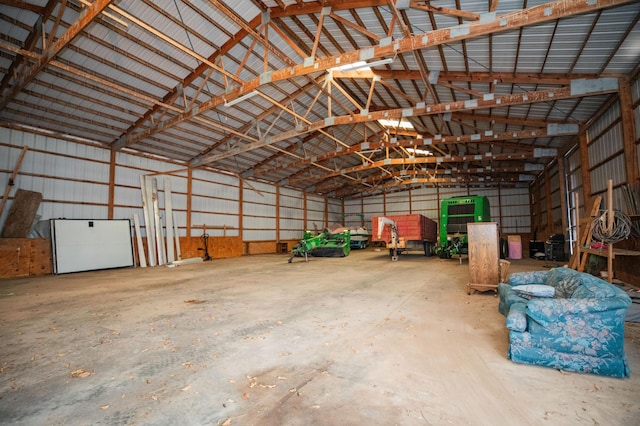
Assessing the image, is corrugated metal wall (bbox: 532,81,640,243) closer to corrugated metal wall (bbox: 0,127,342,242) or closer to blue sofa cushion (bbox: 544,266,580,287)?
blue sofa cushion (bbox: 544,266,580,287)

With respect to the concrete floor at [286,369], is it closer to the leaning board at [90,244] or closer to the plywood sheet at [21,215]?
the leaning board at [90,244]

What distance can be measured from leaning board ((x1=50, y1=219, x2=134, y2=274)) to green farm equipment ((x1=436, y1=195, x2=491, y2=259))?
14.2 m

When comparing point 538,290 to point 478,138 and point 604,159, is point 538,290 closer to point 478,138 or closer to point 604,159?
point 604,159

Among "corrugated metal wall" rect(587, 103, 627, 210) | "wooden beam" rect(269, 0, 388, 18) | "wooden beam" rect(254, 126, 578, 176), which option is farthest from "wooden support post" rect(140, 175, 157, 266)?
"corrugated metal wall" rect(587, 103, 627, 210)

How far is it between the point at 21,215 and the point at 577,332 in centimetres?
1513

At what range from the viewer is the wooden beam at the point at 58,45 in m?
6.08

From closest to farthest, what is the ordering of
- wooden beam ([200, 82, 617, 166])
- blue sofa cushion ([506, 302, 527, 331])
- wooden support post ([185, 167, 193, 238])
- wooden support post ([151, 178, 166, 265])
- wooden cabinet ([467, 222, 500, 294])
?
blue sofa cushion ([506, 302, 527, 331])
wooden cabinet ([467, 222, 500, 294])
wooden beam ([200, 82, 617, 166])
wooden support post ([151, 178, 166, 265])
wooden support post ([185, 167, 193, 238])

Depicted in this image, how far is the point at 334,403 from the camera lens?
2.30 meters

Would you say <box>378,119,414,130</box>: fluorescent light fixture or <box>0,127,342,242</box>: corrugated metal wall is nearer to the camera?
<box>0,127,342,242</box>: corrugated metal wall

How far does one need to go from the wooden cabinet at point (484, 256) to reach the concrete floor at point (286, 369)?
1.60 feet

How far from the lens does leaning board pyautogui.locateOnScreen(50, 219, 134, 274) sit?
10.8m

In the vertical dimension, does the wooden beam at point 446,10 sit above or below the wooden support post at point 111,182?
above

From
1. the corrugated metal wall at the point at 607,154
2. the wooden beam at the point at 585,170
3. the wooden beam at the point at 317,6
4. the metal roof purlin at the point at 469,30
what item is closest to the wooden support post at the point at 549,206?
the wooden beam at the point at 585,170

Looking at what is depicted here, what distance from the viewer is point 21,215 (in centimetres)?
1030
